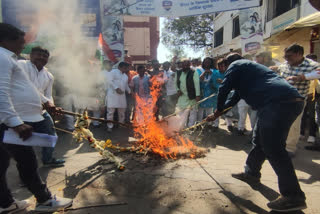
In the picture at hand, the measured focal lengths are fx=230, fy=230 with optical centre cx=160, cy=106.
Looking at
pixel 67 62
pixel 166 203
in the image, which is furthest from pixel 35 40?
pixel 166 203

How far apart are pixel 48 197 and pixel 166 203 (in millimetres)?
1412

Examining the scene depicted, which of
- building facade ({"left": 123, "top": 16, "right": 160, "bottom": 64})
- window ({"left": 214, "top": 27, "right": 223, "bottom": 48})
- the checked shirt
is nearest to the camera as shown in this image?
the checked shirt

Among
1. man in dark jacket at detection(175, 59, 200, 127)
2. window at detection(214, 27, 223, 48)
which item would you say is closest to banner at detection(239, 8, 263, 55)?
man in dark jacket at detection(175, 59, 200, 127)

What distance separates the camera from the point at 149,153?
4.55 m

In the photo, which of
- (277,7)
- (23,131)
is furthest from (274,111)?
(277,7)

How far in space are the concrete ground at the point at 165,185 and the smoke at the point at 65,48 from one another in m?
2.60

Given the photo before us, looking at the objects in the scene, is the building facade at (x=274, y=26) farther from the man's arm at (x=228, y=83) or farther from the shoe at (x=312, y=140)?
the man's arm at (x=228, y=83)

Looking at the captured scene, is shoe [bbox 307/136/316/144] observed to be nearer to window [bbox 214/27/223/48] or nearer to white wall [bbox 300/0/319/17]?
white wall [bbox 300/0/319/17]

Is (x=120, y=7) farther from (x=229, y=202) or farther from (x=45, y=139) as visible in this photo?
(x=229, y=202)

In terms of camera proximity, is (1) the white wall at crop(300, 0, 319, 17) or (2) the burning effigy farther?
(1) the white wall at crop(300, 0, 319, 17)

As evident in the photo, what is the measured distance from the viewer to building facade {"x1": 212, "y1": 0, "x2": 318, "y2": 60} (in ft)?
30.4

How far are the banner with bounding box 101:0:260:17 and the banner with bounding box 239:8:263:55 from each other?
692 millimetres

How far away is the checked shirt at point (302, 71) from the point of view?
4.27m

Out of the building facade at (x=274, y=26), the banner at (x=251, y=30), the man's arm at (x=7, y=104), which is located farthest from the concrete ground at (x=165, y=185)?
the building facade at (x=274, y=26)
